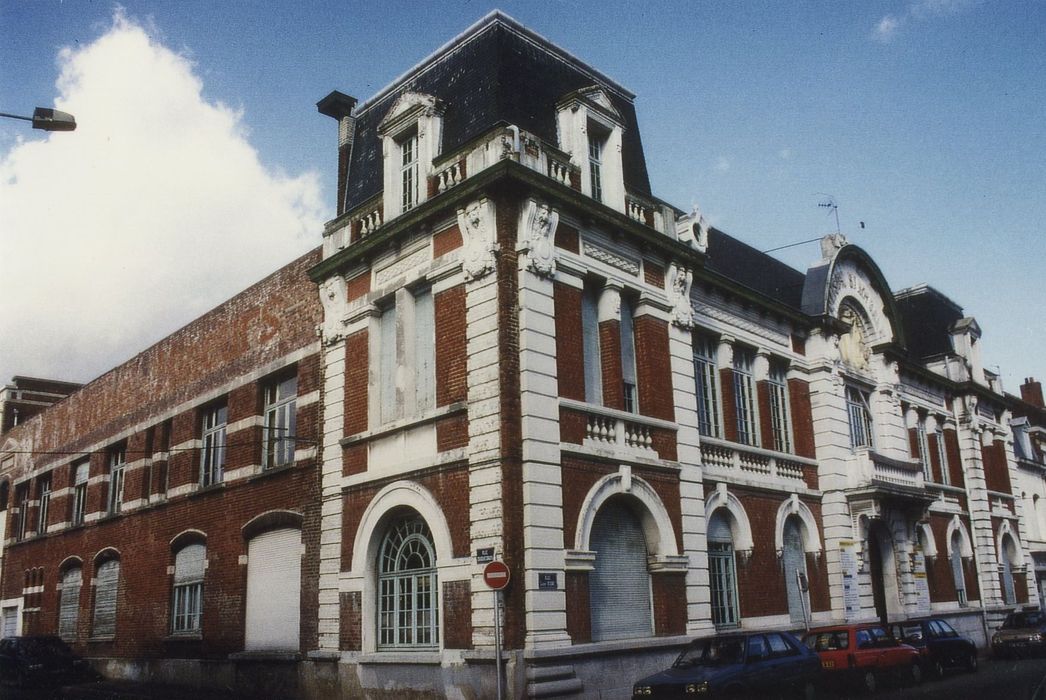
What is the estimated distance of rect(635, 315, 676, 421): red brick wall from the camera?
59.4 ft

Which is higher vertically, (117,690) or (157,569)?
(157,569)

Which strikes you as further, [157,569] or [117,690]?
[157,569]

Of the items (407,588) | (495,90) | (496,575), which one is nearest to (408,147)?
(495,90)

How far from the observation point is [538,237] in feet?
54.0

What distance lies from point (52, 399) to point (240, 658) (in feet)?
86.9

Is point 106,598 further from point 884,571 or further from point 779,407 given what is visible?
point 884,571

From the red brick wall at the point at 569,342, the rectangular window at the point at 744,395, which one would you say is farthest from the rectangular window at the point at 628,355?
the rectangular window at the point at 744,395

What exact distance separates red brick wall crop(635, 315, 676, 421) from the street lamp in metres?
10.7

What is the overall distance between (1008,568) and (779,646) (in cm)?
2140

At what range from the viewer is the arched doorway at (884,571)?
82.7 feet

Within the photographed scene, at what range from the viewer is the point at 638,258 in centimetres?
1875

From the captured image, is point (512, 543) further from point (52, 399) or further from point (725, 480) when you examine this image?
point (52, 399)

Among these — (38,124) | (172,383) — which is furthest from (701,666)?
(172,383)

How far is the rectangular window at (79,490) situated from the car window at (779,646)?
2327 centimetres
